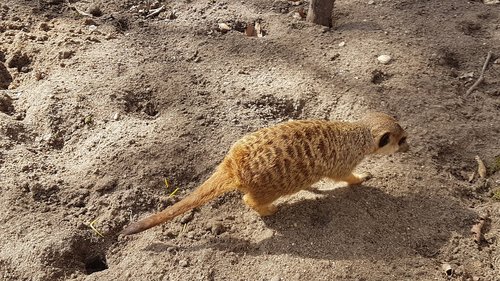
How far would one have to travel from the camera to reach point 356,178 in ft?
7.78

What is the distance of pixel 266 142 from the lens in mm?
2055

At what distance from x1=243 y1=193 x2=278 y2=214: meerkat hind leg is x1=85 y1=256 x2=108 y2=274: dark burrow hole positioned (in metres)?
0.67

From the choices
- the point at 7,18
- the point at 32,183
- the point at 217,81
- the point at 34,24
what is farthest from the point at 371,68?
the point at 7,18

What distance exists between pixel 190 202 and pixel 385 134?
97cm

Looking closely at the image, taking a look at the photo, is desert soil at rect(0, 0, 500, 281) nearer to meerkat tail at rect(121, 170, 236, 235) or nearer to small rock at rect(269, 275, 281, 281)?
small rock at rect(269, 275, 281, 281)

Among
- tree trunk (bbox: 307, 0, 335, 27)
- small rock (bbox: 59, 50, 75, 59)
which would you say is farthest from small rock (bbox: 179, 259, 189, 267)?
tree trunk (bbox: 307, 0, 335, 27)

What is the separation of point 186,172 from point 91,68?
39.4 inches

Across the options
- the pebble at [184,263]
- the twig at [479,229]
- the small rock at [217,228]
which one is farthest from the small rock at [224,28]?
the twig at [479,229]

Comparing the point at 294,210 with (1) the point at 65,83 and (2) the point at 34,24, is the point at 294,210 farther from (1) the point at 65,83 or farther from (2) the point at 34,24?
(2) the point at 34,24

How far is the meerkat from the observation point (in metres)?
2.00

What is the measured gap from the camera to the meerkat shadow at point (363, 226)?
2070mm

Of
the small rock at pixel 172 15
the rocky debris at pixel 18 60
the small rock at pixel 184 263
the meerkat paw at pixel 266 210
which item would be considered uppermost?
the small rock at pixel 172 15

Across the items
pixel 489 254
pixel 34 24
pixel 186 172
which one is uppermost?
pixel 34 24

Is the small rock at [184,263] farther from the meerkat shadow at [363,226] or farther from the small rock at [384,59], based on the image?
the small rock at [384,59]
